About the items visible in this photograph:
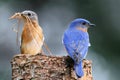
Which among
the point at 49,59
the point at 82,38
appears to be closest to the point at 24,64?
the point at 49,59

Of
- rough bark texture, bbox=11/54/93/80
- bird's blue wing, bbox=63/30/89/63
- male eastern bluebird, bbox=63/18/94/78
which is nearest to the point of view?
rough bark texture, bbox=11/54/93/80

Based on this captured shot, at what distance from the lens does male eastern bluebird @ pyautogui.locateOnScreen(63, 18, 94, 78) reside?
25.2 feet

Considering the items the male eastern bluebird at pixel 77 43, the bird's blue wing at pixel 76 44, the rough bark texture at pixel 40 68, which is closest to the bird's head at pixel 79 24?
the male eastern bluebird at pixel 77 43

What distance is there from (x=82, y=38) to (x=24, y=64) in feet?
5.55

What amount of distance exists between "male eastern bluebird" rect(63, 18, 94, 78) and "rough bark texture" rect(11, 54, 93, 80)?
137 millimetres

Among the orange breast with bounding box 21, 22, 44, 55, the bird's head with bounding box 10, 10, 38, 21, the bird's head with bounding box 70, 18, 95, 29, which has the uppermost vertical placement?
the bird's head with bounding box 10, 10, 38, 21

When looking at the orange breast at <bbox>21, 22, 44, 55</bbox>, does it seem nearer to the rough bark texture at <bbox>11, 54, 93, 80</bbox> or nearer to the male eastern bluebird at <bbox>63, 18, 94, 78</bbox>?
the male eastern bluebird at <bbox>63, 18, 94, 78</bbox>

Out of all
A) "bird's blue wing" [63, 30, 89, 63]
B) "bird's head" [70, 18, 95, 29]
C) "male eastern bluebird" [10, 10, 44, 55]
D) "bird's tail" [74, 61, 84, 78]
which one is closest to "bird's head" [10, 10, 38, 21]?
→ "male eastern bluebird" [10, 10, 44, 55]

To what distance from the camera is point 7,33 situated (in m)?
15.1

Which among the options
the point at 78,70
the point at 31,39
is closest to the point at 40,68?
the point at 78,70

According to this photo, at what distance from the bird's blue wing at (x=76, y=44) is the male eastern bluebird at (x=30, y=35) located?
46 centimetres

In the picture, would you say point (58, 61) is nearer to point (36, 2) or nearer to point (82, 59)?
point (82, 59)

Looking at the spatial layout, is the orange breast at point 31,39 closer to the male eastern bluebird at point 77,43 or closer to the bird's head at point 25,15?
the bird's head at point 25,15

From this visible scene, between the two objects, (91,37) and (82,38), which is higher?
(82,38)
